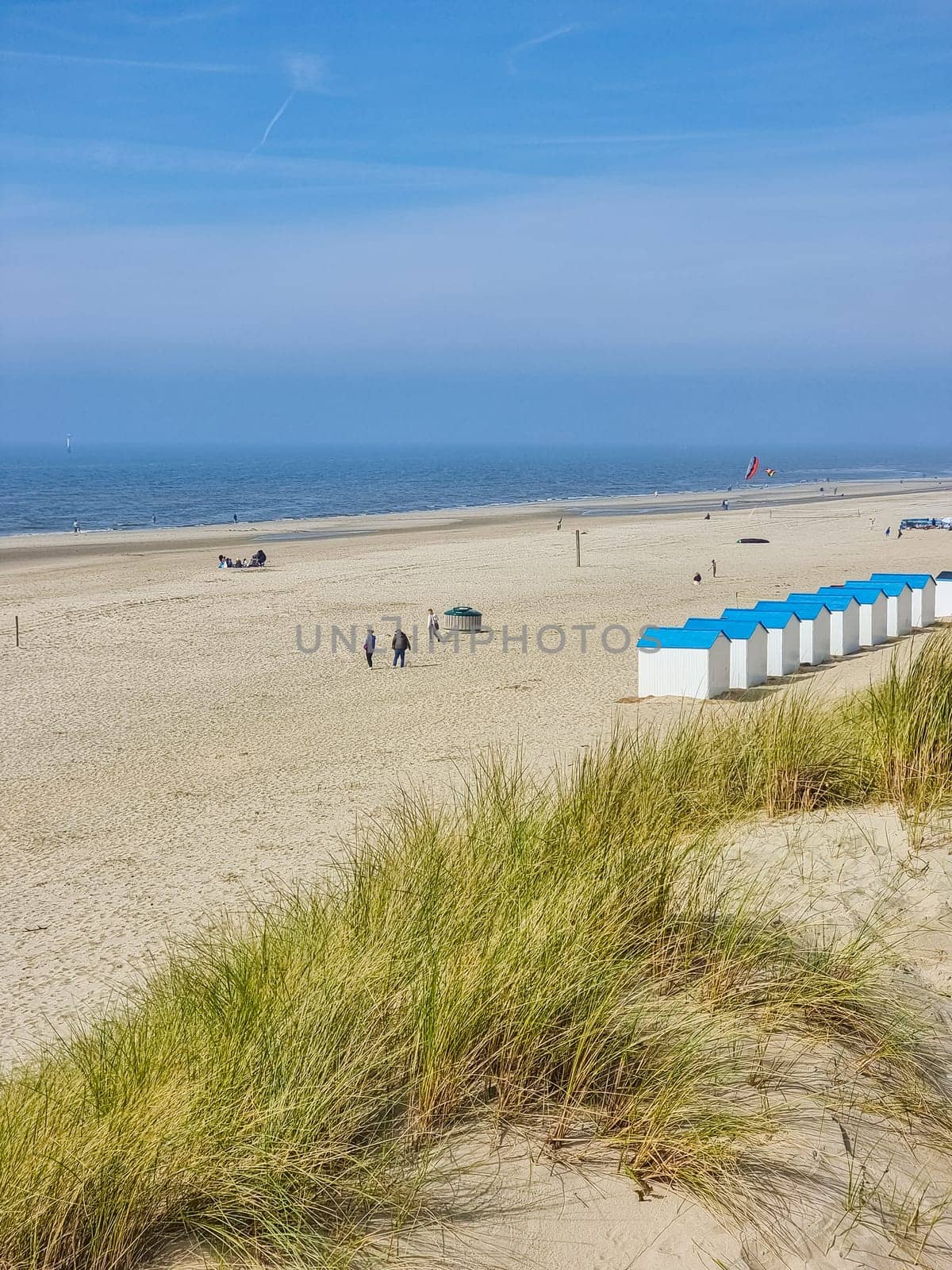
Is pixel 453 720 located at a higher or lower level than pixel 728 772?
lower

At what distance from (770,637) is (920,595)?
6285 mm

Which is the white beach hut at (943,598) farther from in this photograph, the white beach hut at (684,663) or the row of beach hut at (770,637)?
the white beach hut at (684,663)

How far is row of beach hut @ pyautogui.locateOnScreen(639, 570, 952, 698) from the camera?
670 inches

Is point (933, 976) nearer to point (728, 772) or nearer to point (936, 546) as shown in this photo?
point (728, 772)

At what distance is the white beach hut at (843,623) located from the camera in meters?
20.3

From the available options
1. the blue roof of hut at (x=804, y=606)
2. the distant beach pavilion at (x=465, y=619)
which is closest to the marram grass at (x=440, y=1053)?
the blue roof of hut at (x=804, y=606)

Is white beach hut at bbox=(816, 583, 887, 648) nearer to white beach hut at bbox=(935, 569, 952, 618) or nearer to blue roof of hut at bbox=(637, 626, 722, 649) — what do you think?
white beach hut at bbox=(935, 569, 952, 618)

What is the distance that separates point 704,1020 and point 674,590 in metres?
28.4

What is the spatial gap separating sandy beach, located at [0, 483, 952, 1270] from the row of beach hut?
0.72 m

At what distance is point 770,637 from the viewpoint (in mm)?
18375

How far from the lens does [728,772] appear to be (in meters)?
8.26

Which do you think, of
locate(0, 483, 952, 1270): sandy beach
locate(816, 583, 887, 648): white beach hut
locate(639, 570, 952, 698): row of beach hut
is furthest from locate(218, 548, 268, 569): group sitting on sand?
locate(816, 583, 887, 648): white beach hut

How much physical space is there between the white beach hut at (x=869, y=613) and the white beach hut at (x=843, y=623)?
0.80 feet

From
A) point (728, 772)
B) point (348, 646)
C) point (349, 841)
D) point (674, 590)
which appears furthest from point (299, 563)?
point (728, 772)
